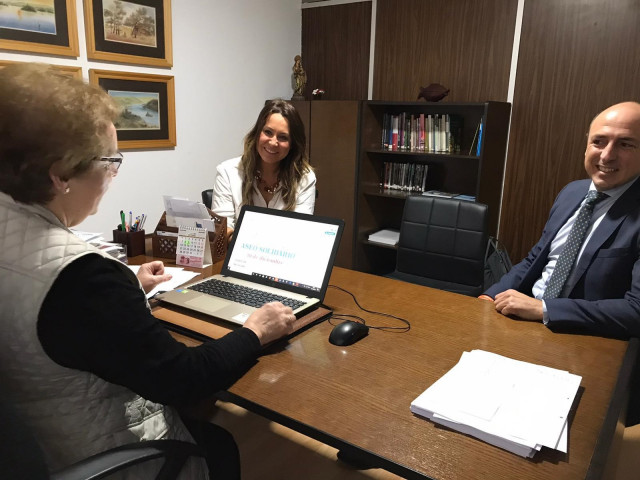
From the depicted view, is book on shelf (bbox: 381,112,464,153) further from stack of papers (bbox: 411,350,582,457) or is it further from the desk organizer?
stack of papers (bbox: 411,350,582,457)

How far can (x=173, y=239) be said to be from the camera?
1.93 metres

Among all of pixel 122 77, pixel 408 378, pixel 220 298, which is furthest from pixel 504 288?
pixel 122 77

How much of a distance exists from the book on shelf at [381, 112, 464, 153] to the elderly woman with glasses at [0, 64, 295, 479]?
2.90m

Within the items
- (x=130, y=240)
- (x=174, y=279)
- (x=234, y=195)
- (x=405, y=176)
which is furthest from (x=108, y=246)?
(x=405, y=176)

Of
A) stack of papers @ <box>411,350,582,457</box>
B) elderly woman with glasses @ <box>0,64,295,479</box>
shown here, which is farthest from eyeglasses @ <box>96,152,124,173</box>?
stack of papers @ <box>411,350,582,457</box>

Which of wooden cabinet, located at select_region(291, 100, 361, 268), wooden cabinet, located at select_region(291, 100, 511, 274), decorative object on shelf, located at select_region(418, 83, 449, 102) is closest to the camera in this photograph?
decorative object on shelf, located at select_region(418, 83, 449, 102)

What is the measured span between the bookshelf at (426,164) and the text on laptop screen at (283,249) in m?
2.04

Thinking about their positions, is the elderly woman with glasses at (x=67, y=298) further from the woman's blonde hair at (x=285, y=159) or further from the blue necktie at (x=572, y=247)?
the woman's blonde hair at (x=285, y=159)

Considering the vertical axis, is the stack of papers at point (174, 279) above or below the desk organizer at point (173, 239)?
below

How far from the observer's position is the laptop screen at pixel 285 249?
147 centimetres

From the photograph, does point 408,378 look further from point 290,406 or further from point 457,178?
point 457,178

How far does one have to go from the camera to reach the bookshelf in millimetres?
3309

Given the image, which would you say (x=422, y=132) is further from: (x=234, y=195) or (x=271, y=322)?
(x=271, y=322)

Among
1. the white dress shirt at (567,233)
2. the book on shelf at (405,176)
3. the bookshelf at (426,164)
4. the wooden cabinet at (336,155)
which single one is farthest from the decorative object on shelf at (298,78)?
the white dress shirt at (567,233)
